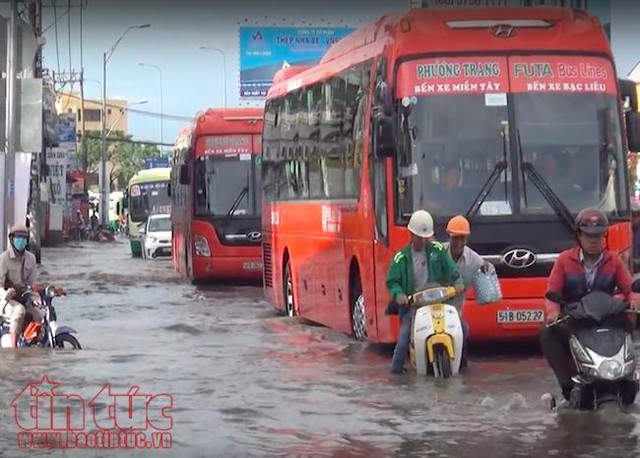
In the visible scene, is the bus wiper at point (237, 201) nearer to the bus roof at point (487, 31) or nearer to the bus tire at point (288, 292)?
the bus tire at point (288, 292)

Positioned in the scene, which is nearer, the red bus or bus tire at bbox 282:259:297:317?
bus tire at bbox 282:259:297:317

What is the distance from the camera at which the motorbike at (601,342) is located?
31.6ft

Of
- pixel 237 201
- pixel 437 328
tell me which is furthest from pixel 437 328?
pixel 237 201

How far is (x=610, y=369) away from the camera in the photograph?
9.62 metres

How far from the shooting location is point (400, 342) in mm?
12477

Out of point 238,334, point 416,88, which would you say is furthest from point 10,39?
point 416,88

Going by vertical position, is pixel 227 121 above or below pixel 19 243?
above

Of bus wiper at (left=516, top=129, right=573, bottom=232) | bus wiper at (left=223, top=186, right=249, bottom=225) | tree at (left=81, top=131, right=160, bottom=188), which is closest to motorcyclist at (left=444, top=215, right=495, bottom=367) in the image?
bus wiper at (left=516, top=129, right=573, bottom=232)

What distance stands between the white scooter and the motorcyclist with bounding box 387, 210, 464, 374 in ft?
0.40

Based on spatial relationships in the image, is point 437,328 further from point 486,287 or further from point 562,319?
point 562,319

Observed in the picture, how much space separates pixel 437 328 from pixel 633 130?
3636mm

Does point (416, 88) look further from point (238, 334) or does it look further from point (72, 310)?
point (72, 310)

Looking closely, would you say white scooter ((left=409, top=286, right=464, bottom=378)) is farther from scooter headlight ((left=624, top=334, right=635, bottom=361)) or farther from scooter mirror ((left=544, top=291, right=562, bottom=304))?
scooter headlight ((left=624, top=334, right=635, bottom=361))

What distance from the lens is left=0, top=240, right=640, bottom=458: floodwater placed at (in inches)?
368
